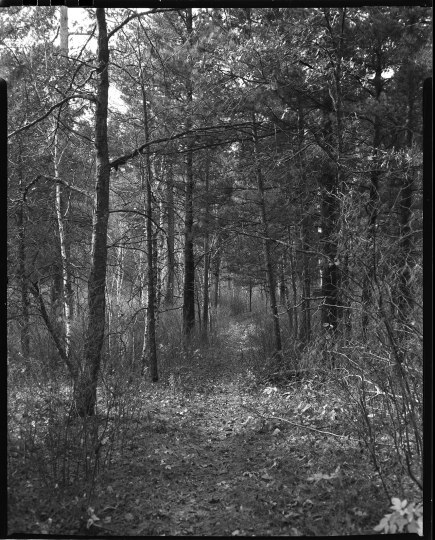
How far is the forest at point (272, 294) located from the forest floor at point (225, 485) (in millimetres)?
22

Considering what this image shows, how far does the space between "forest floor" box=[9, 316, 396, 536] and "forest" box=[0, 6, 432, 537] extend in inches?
0.9

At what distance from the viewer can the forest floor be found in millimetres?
3484

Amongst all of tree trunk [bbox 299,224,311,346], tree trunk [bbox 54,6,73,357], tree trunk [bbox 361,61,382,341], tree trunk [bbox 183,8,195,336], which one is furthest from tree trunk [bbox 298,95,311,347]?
tree trunk [bbox 54,6,73,357]

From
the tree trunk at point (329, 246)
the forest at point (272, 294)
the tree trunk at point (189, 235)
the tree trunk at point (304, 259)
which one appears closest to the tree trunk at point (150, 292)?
the forest at point (272, 294)

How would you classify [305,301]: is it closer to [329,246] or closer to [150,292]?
[329,246]

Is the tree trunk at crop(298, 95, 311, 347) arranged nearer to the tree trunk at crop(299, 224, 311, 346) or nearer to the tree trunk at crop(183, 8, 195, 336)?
the tree trunk at crop(299, 224, 311, 346)

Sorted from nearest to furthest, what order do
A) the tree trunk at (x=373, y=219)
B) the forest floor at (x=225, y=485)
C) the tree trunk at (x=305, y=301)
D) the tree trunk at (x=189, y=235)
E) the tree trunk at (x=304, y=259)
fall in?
the forest floor at (x=225, y=485) → the tree trunk at (x=373, y=219) → the tree trunk at (x=304, y=259) → the tree trunk at (x=305, y=301) → the tree trunk at (x=189, y=235)

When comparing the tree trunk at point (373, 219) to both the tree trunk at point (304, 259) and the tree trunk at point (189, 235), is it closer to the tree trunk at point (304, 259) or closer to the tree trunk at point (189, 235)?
the tree trunk at point (304, 259)

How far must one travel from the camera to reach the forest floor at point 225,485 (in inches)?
137

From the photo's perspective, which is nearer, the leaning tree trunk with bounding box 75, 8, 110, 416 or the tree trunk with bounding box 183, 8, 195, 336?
the leaning tree trunk with bounding box 75, 8, 110, 416

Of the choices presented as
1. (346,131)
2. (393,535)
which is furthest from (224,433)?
(346,131)

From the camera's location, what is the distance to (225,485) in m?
4.26

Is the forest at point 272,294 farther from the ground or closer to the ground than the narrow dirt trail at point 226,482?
farther from the ground

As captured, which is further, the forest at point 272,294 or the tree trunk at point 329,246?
the tree trunk at point 329,246
